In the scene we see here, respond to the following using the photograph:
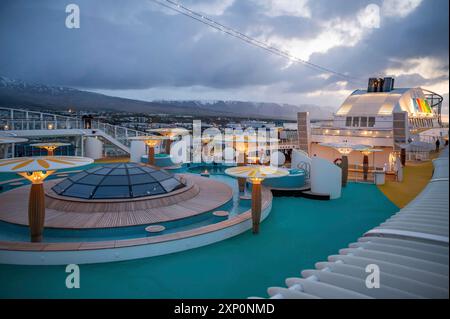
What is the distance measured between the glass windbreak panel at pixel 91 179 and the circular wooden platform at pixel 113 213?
103 cm

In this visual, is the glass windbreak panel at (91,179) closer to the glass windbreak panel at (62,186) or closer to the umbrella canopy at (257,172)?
the glass windbreak panel at (62,186)

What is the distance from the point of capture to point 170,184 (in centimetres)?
1097

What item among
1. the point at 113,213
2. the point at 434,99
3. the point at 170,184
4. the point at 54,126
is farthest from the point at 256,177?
the point at 434,99

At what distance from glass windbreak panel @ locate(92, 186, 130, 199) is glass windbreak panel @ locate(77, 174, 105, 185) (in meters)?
0.42

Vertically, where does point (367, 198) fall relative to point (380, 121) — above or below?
below

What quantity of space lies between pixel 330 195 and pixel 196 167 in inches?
398

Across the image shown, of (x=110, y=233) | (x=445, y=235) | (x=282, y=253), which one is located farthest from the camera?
(x=110, y=233)

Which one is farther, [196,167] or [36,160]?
[196,167]

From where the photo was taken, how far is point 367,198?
13.2 meters

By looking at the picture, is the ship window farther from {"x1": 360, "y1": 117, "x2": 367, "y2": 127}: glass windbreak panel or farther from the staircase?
the staircase

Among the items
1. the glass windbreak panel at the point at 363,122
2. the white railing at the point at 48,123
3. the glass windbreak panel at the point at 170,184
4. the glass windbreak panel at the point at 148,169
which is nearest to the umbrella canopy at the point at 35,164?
the glass windbreak panel at the point at 170,184

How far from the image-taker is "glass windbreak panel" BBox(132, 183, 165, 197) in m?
9.91
